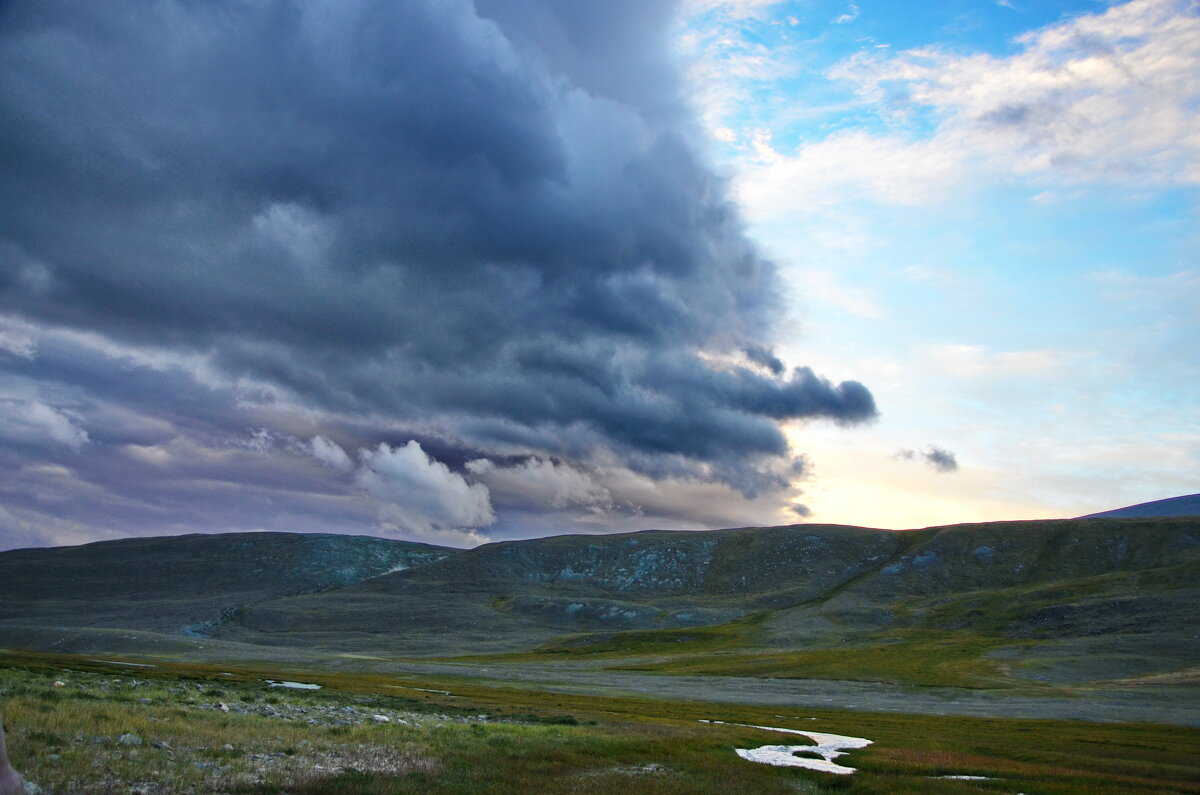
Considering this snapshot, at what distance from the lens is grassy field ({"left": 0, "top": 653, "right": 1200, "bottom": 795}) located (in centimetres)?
1961

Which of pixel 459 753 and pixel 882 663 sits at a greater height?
pixel 459 753

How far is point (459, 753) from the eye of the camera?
27953 millimetres

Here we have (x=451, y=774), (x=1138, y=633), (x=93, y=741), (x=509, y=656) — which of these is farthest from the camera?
(x=509, y=656)

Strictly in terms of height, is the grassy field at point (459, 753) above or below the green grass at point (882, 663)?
above

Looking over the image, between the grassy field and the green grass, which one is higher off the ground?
the grassy field

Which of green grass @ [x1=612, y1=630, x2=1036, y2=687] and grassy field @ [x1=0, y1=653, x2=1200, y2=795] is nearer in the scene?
grassy field @ [x1=0, y1=653, x2=1200, y2=795]

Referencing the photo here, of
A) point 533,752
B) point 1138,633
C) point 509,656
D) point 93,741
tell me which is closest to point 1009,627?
point 1138,633

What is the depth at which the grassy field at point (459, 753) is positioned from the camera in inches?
772

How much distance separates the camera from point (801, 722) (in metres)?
59.8

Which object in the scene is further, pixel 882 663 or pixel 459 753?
pixel 882 663

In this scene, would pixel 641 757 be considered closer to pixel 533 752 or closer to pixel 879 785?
pixel 533 752

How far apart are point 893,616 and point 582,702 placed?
155 metres

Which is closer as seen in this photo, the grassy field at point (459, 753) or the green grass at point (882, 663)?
the grassy field at point (459, 753)

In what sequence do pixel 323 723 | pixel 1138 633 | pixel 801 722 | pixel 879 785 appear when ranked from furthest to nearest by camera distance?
pixel 1138 633 < pixel 801 722 < pixel 323 723 < pixel 879 785
